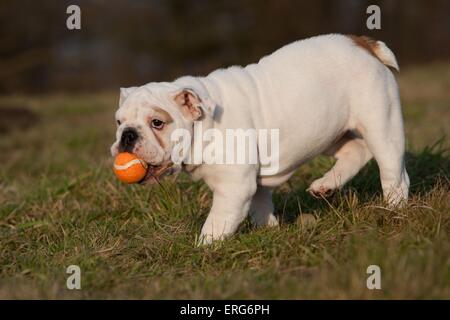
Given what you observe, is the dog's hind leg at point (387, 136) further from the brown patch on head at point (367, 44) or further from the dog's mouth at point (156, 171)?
the dog's mouth at point (156, 171)

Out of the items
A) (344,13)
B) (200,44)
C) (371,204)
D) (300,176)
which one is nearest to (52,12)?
(200,44)

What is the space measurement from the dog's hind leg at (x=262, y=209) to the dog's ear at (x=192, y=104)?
3.08 feet

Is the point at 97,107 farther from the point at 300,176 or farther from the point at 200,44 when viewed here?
the point at 200,44

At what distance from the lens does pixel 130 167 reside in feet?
13.3

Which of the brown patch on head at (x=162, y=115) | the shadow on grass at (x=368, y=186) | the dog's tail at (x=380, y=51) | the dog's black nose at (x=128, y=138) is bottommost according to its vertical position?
the shadow on grass at (x=368, y=186)

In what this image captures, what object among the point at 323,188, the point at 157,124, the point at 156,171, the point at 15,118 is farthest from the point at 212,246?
the point at 15,118

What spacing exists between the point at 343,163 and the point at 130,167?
5.44 ft

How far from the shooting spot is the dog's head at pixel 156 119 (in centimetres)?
400

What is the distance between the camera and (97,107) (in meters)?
13.9

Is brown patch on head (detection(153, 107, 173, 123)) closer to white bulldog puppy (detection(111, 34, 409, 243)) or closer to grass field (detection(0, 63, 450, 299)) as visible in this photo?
white bulldog puppy (detection(111, 34, 409, 243))

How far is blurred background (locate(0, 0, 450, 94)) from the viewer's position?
23.0 meters

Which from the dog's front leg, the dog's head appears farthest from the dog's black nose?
the dog's front leg

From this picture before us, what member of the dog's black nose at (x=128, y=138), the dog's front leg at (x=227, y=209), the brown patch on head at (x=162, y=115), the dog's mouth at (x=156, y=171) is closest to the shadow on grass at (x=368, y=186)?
the dog's front leg at (x=227, y=209)

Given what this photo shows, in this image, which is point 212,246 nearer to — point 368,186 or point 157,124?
point 157,124
